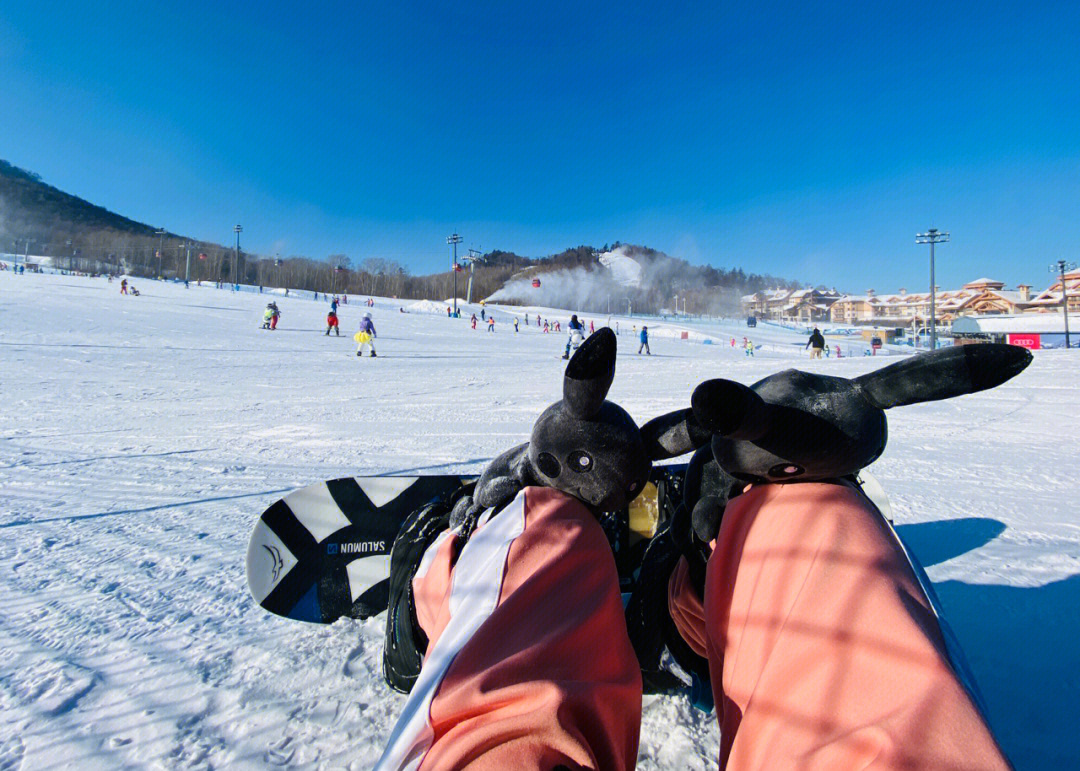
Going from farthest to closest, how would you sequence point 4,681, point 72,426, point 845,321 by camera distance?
point 845,321 < point 72,426 < point 4,681

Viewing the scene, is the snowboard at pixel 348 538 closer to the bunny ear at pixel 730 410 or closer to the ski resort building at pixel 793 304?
the bunny ear at pixel 730 410

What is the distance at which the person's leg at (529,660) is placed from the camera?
2.50ft

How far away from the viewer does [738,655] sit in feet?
3.01

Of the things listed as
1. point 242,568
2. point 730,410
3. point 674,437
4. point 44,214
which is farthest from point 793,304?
point 44,214

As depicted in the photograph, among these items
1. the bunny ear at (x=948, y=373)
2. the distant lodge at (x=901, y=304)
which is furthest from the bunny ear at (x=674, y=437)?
the distant lodge at (x=901, y=304)

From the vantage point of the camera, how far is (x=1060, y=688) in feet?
4.66

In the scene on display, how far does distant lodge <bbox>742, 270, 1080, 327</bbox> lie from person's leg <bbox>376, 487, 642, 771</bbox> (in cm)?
7083

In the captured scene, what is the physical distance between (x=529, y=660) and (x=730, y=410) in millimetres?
508

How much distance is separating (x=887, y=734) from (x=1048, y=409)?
8.02 meters

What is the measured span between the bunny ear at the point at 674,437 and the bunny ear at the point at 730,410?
213mm

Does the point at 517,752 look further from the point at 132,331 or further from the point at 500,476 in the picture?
the point at 132,331

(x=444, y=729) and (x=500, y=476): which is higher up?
(x=500, y=476)

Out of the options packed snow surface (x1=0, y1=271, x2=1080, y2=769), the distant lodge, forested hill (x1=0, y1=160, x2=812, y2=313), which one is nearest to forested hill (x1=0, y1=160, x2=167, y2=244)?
forested hill (x1=0, y1=160, x2=812, y2=313)

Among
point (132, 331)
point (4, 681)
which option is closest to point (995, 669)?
point (4, 681)
